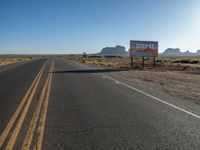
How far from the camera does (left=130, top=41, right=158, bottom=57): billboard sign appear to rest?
35469mm

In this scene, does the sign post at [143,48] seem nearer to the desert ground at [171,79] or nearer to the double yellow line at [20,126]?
the desert ground at [171,79]

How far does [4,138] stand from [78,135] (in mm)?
1606

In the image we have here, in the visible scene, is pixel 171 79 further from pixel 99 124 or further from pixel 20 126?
pixel 20 126

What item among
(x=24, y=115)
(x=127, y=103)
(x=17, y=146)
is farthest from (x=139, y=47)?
(x=17, y=146)

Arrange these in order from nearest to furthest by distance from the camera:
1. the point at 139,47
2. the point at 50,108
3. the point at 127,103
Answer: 1. the point at 50,108
2. the point at 127,103
3. the point at 139,47

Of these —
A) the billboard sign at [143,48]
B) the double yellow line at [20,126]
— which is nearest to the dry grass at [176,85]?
the double yellow line at [20,126]

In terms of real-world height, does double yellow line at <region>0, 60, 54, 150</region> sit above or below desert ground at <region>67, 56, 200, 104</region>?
above

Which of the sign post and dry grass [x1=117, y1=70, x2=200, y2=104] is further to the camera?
the sign post

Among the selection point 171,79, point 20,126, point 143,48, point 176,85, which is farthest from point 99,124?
point 143,48

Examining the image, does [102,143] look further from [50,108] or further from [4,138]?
[50,108]

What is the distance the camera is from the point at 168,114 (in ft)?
24.7

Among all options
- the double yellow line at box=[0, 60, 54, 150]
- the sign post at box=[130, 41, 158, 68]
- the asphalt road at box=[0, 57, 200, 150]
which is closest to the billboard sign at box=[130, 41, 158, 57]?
the sign post at box=[130, 41, 158, 68]

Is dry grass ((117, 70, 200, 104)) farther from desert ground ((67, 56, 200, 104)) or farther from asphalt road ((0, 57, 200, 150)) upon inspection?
asphalt road ((0, 57, 200, 150))

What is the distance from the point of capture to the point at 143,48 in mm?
36000
